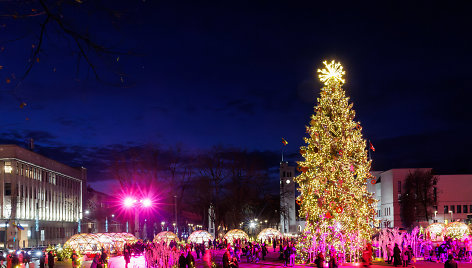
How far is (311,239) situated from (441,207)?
58541 millimetres

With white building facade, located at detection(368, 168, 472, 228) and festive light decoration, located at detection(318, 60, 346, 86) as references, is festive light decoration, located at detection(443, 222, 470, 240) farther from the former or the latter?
white building facade, located at detection(368, 168, 472, 228)

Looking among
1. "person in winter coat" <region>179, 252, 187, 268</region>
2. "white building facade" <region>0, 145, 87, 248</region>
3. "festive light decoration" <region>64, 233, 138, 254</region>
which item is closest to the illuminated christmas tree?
"person in winter coat" <region>179, 252, 187, 268</region>

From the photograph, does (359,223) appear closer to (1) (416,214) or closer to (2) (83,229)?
(1) (416,214)

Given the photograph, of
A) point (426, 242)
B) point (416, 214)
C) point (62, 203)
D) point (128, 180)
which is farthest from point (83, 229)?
point (426, 242)

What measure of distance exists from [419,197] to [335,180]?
182ft

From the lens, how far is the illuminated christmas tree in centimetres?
3195

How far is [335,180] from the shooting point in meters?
32.1

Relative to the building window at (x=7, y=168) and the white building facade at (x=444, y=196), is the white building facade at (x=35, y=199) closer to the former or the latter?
the building window at (x=7, y=168)

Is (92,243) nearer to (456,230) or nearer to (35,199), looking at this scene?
(456,230)

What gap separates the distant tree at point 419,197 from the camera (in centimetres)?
8181

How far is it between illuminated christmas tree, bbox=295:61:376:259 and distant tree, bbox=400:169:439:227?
5282cm

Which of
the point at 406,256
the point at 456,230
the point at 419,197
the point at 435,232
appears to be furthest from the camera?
the point at 419,197

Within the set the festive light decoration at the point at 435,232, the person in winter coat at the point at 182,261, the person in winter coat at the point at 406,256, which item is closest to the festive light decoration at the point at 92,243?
the person in winter coat at the point at 182,261

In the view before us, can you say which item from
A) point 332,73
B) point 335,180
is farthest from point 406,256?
point 332,73
